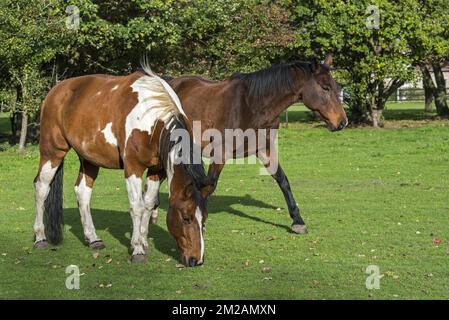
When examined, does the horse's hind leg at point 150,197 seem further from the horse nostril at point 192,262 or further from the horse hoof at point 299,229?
the horse hoof at point 299,229

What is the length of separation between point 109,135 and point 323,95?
107 inches

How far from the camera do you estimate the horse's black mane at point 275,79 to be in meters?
8.78

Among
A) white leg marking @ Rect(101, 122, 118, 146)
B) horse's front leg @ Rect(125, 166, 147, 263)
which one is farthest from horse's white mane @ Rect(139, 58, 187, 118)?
horse's front leg @ Rect(125, 166, 147, 263)

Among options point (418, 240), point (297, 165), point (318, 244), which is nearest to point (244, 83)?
point (318, 244)

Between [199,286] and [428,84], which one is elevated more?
[428,84]

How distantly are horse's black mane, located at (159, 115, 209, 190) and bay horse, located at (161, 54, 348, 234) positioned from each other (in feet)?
5.34

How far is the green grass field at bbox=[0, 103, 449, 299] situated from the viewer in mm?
6422

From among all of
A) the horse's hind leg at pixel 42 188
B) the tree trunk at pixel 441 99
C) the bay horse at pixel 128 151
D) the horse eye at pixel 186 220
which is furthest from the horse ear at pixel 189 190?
the tree trunk at pixel 441 99

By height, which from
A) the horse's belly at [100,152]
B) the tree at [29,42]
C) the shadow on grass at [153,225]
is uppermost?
the tree at [29,42]

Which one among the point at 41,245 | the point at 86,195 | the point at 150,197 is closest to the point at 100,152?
the point at 150,197

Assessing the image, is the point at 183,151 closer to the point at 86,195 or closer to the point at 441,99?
the point at 86,195

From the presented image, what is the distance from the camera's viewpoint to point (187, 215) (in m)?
6.73

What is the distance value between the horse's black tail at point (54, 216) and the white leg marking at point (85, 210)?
0.25 meters

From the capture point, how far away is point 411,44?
24.9m
